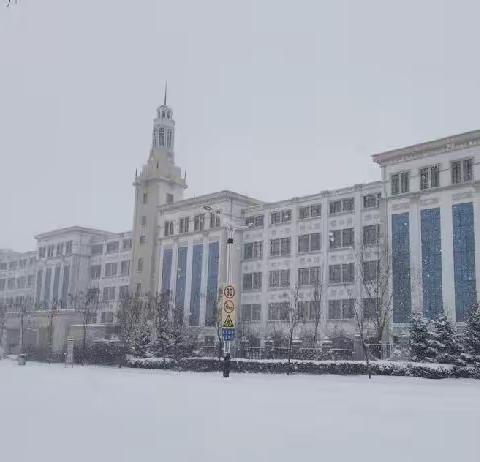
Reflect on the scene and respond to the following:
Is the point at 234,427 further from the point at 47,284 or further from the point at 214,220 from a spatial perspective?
the point at 47,284

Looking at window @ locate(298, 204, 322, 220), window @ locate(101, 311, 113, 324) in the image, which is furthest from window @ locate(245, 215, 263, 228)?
window @ locate(101, 311, 113, 324)

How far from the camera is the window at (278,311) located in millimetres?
52000

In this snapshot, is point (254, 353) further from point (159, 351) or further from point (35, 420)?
point (35, 420)

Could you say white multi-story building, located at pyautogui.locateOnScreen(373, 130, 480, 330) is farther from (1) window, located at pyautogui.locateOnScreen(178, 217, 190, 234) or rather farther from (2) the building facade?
(1) window, located at pyautogui.locateOnScreen(178, 217, 190, 234)

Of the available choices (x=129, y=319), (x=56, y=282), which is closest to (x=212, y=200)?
(x=129, y=319)

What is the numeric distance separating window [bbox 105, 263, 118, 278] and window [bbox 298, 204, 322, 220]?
92.2 ft

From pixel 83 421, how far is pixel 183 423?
1940 mm

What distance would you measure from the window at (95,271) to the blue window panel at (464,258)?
1813 inches

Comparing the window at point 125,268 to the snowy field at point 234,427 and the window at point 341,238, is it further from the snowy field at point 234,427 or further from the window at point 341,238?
the snowy field at point 234,427

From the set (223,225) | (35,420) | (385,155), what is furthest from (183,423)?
(223,225)

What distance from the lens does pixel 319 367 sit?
34.3m

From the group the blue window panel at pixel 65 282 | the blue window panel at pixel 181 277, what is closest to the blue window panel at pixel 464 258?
the blue window panel at pixel 181 277

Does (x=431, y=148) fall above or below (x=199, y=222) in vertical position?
above

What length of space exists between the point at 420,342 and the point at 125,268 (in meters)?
44.4
